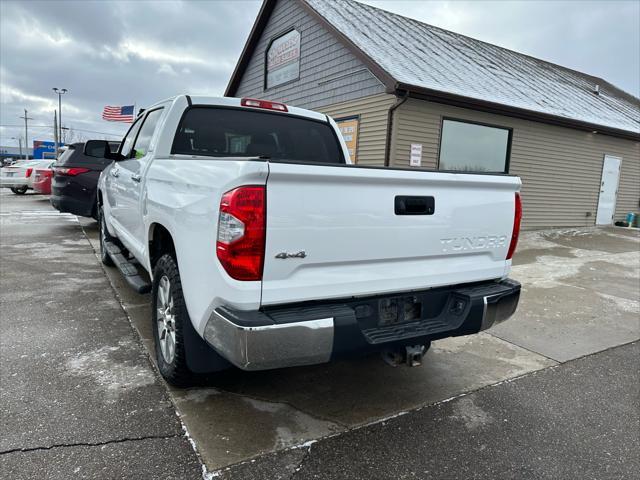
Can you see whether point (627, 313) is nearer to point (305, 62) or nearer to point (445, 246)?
point (445, 246)

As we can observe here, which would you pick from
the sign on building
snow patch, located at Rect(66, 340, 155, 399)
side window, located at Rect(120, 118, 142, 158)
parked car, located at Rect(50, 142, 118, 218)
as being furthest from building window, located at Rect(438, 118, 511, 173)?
snow patch, located at Rect(66, 340, 155, 399)

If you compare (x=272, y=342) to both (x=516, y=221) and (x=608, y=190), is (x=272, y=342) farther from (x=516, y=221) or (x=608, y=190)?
(x=608, y=190)

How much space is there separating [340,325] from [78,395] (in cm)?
187

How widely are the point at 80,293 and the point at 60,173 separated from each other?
15.6 feet

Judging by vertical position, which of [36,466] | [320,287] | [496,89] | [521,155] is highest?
[496,89]

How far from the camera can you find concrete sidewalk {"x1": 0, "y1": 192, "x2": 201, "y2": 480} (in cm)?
234

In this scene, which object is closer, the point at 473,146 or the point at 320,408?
the point at 320,408

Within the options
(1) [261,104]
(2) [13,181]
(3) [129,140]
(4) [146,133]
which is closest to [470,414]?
(1) [261,104]

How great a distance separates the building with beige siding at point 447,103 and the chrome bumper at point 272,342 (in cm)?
667

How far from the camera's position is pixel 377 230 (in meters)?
2.51

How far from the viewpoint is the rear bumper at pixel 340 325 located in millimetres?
2158

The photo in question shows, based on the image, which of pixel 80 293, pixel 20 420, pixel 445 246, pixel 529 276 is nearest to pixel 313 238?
pixel 445 246

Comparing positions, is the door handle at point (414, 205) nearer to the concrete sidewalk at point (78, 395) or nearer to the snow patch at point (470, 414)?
the snow patch at point (470, 414)

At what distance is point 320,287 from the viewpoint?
237 centimetres
